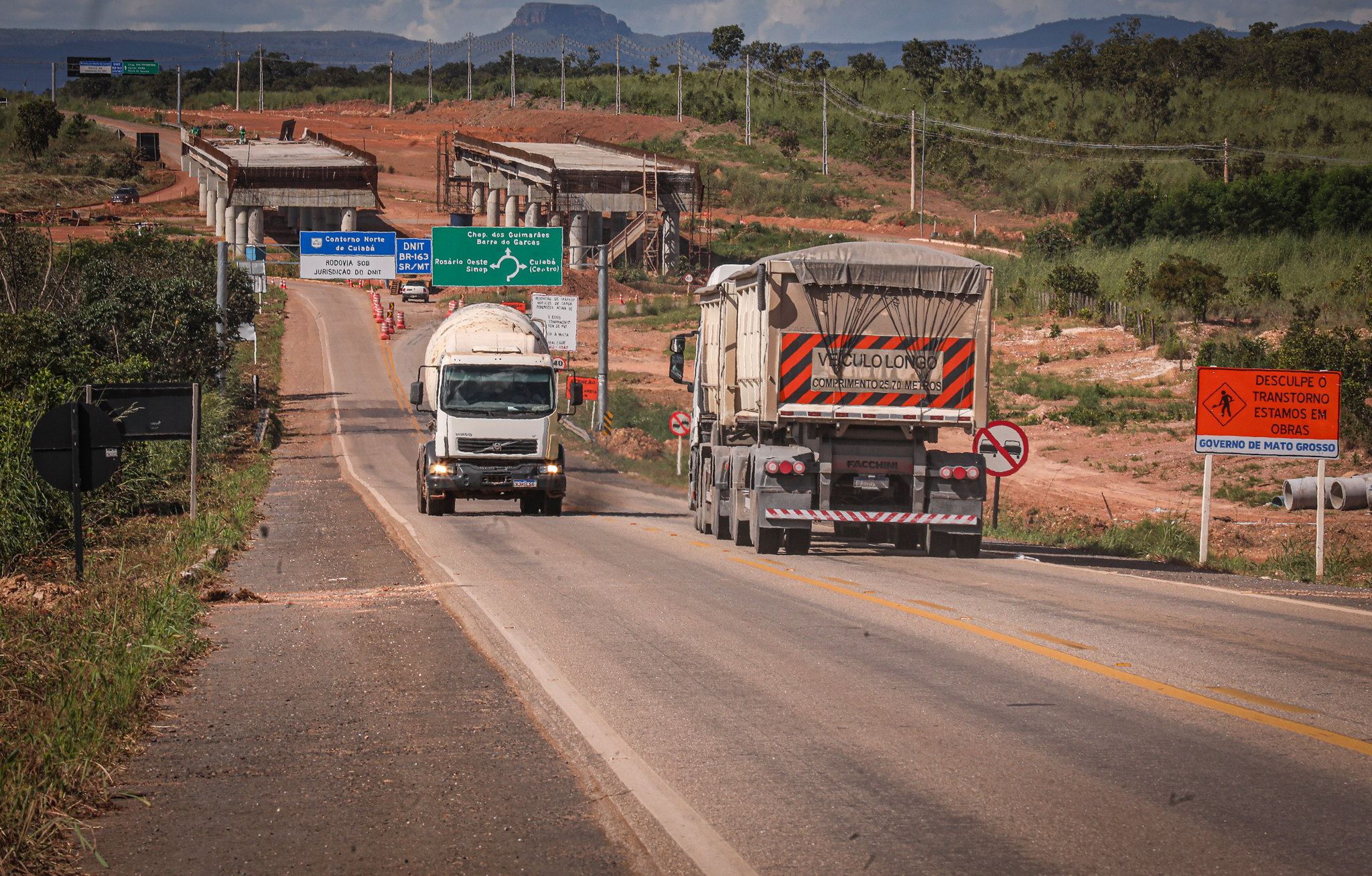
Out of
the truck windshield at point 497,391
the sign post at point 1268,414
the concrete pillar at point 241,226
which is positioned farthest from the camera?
the concrete pillar at point 241,226

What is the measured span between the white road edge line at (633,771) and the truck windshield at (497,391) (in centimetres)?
1249

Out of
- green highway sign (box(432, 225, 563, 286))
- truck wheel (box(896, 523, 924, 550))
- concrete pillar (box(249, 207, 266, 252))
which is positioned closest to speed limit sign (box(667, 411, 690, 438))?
green highway sign (box(432, 225, 563, 286))

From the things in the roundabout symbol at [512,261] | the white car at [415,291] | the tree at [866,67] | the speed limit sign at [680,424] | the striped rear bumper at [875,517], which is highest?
the tree at [866,67]

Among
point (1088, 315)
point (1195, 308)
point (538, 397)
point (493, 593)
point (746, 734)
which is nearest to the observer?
point (746, 734)

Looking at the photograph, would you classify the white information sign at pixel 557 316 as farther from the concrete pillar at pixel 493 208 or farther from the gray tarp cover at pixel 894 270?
the concrete pillar at pixel 493 208

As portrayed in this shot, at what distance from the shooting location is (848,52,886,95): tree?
5172 inches

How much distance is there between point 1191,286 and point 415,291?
152 ft

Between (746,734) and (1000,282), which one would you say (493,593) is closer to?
(746,734)

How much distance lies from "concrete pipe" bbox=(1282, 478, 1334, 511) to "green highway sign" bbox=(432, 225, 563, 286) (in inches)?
1001

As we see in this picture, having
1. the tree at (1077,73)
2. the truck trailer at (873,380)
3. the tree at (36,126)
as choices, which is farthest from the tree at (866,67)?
the truck trailer at (873,380)

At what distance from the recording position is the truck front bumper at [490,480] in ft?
79.6

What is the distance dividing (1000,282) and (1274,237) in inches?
524

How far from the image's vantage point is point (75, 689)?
7770mm

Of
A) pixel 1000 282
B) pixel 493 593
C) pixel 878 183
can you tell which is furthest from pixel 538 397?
pixel 878 183
